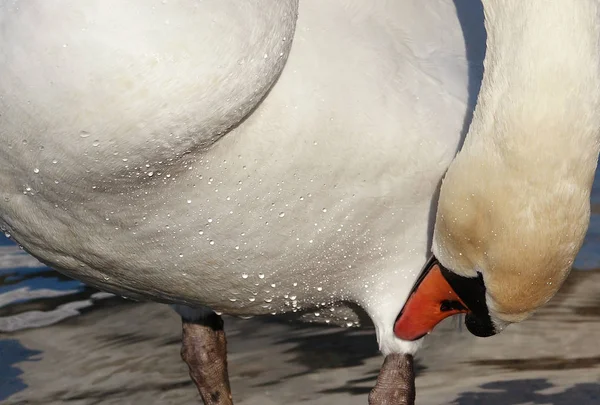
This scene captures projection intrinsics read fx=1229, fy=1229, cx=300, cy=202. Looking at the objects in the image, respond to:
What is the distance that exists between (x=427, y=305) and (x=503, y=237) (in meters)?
0.59

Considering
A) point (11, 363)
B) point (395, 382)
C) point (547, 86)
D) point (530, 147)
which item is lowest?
point (395, 382)

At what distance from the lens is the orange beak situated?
3822 mm

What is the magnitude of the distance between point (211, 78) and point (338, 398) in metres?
2.55

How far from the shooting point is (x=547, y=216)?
3.32 metres

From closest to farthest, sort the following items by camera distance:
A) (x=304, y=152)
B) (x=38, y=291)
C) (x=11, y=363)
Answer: (x=304, y=152)
(x=11, y=363)
(x=38, y=291)

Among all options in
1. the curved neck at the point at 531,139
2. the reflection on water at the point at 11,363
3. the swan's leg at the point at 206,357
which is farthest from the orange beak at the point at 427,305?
the reflection on water at the point at 11,363

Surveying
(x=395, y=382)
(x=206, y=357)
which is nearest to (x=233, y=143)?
(x=395, y=382)

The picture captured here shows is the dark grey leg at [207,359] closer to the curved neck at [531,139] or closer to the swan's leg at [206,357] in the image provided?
the swan's leg at [206,357]

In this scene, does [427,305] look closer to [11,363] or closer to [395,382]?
[395,382]

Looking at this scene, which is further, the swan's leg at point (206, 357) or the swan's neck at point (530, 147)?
the swan's leg at point (206, 357)

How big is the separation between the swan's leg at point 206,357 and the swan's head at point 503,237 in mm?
1292

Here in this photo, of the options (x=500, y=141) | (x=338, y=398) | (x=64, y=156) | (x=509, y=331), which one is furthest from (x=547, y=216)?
(x=509, y=331)

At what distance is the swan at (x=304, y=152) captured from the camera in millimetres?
2898

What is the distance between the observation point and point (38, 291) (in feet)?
20.9
